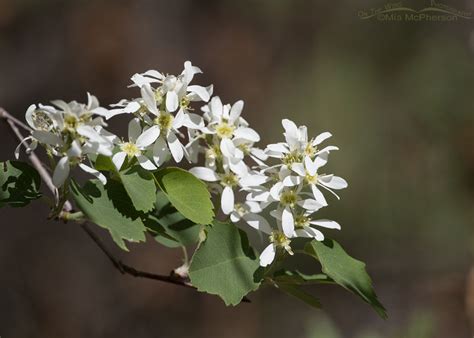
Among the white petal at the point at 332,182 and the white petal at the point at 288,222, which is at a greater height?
the white petal at the point at 332,182

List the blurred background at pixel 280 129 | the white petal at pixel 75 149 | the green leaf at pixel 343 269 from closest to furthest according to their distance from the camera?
the white petal at pixel 75 149, the green leaf at pixel 343 269, the blurred background at pixel 280 129

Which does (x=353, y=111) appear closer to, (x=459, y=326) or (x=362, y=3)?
(x=362, y=3)

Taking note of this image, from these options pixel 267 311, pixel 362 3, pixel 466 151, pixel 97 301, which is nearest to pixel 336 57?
pixel 362 3

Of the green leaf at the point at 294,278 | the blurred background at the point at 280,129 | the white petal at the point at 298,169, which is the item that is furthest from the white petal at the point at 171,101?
the blurred background at the point at 280,129

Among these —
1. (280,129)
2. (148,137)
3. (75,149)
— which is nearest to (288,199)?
(148,137)

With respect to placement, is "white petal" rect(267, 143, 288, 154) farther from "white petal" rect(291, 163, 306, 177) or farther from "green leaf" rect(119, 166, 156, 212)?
"green leaf" rect(119, 166, 156, 212)

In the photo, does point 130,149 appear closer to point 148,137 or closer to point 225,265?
point 148,137

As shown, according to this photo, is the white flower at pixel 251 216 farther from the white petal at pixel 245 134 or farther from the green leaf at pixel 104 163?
the green leaf at pixel 104 163
